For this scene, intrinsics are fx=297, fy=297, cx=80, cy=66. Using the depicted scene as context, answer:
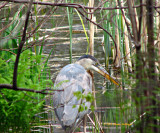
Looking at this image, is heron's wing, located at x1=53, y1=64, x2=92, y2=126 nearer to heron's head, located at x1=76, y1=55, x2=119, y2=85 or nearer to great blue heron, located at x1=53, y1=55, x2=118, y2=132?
great blue heron, located at x1=53, y1=55, x2=118, y2=132

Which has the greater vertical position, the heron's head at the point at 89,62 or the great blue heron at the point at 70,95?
the heron's head at the point at 89,62

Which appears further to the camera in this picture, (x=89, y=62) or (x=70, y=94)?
(x=89, y=62)

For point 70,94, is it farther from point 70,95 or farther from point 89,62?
point 89,62

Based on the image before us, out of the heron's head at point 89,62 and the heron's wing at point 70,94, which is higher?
the heron's head at point 89,62

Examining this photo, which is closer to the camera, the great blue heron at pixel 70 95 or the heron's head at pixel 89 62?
the great blue heron at pixel 70 95

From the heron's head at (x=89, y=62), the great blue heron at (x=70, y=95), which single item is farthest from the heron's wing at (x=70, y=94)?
the heron's head at (x=89, y=62)

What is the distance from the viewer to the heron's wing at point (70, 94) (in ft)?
10.2

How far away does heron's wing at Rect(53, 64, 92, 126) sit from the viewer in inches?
122

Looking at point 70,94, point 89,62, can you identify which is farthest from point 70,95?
point 89,62

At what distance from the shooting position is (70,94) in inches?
131

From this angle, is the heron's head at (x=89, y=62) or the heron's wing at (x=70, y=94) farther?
the heron's head at (x=89, y=62)

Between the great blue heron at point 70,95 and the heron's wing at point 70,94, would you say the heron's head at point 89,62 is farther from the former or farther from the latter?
the heron's wing at point 70,94

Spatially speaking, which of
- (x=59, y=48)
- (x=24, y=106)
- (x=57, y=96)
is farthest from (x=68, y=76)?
(x=59, y=48)

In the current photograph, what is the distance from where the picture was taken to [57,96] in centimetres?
339
